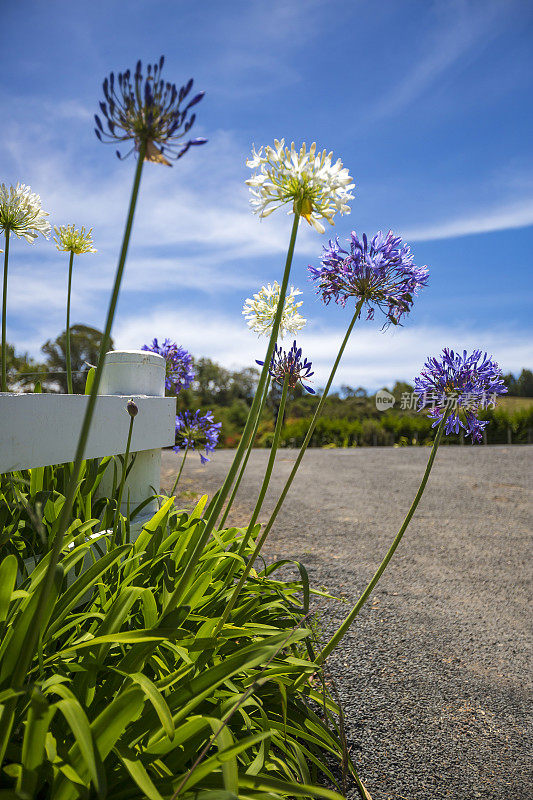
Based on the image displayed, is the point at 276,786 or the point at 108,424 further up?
the point at 108,424

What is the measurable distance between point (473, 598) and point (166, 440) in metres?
2.39

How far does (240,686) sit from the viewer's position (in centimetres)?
155

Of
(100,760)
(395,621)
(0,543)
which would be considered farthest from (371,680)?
(0,543)

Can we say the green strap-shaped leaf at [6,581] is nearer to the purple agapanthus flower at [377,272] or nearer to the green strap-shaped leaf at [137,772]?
the green strap-shaped leaf at [137,772]

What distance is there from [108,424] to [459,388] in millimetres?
1545

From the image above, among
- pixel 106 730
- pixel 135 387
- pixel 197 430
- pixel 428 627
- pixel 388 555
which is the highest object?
pixel 135 387

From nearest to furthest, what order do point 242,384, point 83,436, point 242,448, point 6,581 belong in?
point 83,436, point 242,448, point 6,581, point 242,384

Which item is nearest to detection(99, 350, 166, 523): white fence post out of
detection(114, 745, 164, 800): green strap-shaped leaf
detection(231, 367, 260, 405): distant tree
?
detection(114, 745, 164, 800): green strap-shaped leaf

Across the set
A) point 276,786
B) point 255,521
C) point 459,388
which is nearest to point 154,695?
point 276,786

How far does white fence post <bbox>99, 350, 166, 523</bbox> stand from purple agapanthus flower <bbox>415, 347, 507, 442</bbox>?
5.27ft

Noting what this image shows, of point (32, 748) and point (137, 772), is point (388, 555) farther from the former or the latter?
point (32, 748)

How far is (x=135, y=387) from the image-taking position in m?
2.76

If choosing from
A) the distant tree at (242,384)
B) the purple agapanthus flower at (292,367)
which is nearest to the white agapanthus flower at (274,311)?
the purple agapanthus flower at (292,367)

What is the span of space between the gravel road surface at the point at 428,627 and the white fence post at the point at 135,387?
1.27 meters
